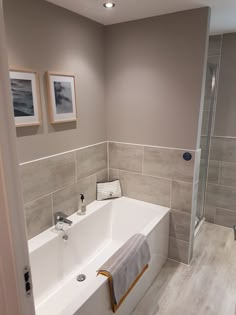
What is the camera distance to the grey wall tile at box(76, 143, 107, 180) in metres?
2.42

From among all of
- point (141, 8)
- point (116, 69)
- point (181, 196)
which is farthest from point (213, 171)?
point (141, 8)

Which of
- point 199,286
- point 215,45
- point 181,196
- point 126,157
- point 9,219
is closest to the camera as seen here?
point 9,219

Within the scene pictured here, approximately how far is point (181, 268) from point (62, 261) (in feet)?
4.13

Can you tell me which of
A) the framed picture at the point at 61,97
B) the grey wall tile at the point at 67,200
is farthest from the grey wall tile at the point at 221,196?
the framed picture at the point at 61,97

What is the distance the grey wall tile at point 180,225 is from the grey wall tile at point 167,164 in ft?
1.31

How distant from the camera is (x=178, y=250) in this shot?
2.56m

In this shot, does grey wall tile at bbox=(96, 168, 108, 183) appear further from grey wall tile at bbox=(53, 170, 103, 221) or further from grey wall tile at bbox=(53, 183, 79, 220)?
grey wall tile at bbox=(53, 183, 79, 220)

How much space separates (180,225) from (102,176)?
1032mm

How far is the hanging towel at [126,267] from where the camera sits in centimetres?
160

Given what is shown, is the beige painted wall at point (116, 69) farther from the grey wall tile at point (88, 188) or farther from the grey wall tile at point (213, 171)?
the grey wall tile at point (213, 171)

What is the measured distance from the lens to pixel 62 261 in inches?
85.1

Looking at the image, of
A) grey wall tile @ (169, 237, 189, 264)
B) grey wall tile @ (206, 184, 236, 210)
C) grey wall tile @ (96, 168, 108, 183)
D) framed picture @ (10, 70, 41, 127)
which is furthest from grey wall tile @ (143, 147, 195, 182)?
framed picture @ (10, 70, 41, 127)

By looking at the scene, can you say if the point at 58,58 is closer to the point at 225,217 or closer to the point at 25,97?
the point at 25,97

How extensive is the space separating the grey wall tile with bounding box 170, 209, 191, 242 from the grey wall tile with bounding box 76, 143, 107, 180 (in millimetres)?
964
